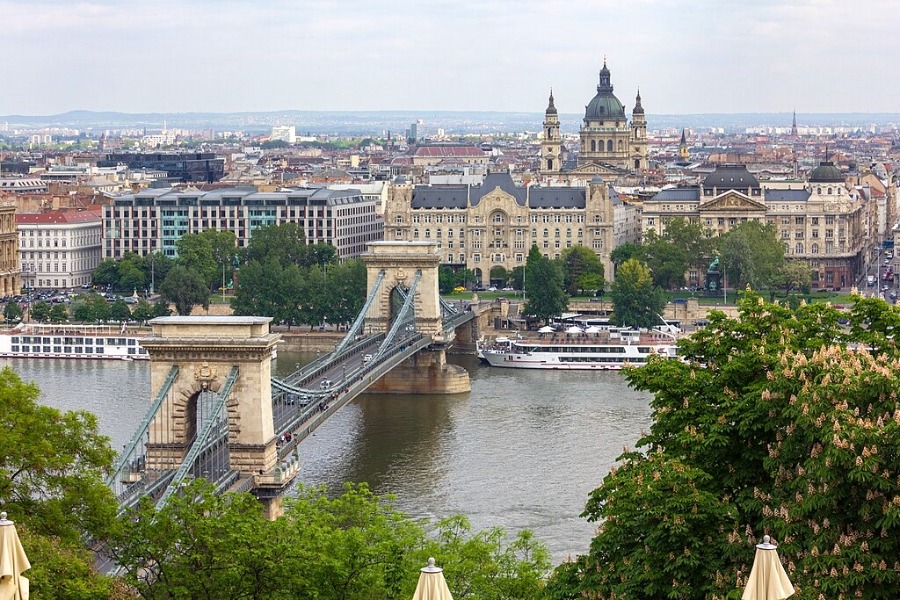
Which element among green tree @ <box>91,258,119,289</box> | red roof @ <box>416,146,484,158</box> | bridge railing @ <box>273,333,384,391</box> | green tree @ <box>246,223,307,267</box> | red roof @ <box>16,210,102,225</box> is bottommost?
green tree @ <box>91,258,119,289</box>

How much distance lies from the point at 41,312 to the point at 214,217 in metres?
19.2

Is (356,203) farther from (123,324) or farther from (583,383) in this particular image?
(583,383)

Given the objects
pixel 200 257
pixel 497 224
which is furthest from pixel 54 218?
pixel 497 224

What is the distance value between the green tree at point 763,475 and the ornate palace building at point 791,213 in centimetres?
6142

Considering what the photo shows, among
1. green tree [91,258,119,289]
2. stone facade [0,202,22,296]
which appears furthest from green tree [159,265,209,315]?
stone facade [0,202,22,296]

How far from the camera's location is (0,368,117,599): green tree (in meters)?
23.5

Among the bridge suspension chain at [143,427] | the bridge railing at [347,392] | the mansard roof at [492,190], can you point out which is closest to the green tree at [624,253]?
the mansard roof at [492,190]

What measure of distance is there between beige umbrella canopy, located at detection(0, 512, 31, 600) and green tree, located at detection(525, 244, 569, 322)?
2192 inches

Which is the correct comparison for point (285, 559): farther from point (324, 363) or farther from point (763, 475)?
point (324, 363)

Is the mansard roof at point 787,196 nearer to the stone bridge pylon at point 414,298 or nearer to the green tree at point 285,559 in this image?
the stone bridge pylon at point 414,298

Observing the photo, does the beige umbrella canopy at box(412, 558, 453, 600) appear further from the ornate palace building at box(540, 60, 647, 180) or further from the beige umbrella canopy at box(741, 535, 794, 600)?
the ornate palace building at box(540, 60, 647, 180)

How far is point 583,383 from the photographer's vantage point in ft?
188

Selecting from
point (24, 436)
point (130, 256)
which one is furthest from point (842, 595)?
point (130, 256)

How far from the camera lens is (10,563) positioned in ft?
46.6
